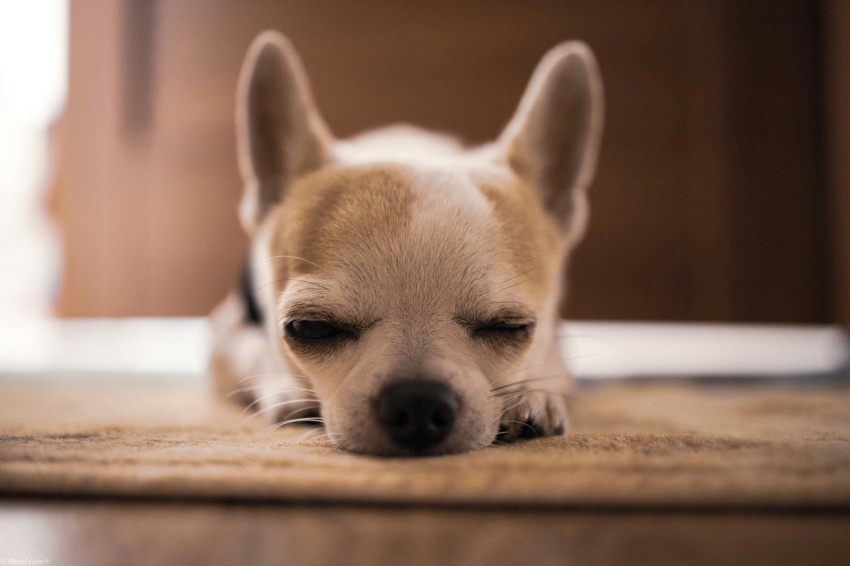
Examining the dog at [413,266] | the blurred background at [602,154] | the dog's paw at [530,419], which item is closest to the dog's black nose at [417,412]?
the dog at [413,266]

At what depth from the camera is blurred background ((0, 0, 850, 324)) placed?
339 cm

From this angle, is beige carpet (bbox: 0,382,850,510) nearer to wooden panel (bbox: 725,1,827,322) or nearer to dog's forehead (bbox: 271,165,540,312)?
dog's forehead (bbox: 271,165,540,312)

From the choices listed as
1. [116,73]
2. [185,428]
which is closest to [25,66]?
[116,73]

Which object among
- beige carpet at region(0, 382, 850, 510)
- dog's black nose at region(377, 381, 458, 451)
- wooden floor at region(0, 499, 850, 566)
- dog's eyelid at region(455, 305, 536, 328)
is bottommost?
wooden floor at region(0, 499, 850, 566)

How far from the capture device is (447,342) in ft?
4.17

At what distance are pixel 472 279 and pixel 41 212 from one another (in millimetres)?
3459

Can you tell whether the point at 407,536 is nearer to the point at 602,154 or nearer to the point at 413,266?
the point at 413,266

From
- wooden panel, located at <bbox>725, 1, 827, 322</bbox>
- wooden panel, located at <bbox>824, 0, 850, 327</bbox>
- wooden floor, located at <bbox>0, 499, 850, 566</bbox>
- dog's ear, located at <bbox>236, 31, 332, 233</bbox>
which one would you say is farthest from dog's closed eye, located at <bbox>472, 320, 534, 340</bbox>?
wooden panel, located at <bbox>824, 0, 850, 327</bbox>


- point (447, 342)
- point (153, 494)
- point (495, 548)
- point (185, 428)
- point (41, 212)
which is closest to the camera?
point (495, 548)

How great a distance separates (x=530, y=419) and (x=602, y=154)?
2.63 meters

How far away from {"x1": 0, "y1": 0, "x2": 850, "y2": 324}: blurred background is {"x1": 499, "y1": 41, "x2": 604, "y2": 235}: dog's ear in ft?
5.97

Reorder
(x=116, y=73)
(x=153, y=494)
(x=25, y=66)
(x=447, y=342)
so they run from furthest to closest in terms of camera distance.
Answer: (x=116, y=73) → (x=25, y=66) → (x=447, y=342) → (x=153, y=494)

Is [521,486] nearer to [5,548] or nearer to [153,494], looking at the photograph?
[153,494]

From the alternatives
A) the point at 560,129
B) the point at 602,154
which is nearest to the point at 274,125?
the point at 560,129
